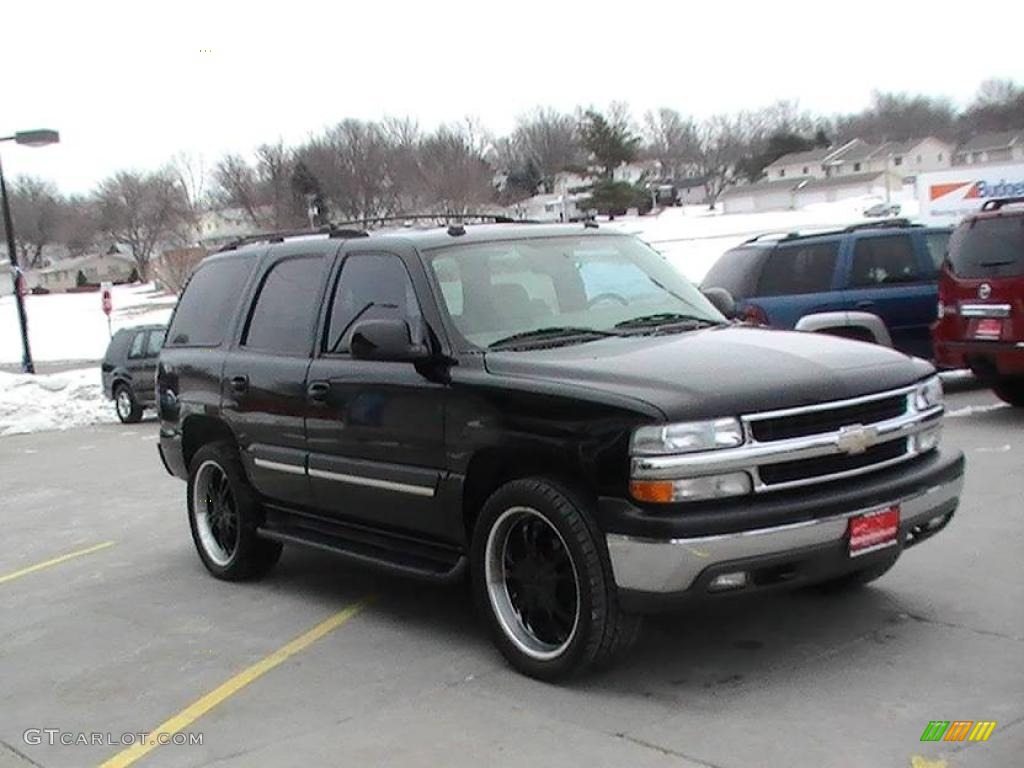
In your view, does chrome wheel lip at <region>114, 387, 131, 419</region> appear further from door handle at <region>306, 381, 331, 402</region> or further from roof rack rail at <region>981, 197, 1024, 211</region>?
door handle at <region>306, 381, 331, 402</region>

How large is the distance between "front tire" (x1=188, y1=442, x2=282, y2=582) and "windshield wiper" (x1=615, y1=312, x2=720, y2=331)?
8.62ft

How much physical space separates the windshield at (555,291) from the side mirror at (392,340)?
0.25 metres

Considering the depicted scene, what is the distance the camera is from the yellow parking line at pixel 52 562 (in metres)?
8.52

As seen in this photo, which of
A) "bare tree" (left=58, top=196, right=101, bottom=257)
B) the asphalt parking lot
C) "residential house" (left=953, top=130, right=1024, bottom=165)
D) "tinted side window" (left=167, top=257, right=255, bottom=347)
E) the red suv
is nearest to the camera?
the asphalt parking lot

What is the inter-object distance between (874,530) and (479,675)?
1788mm

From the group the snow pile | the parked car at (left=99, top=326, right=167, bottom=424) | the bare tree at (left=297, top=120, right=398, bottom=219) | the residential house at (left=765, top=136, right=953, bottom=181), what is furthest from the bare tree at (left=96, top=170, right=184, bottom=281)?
the parked car at (left=99, top=326, right=167, bottom=424)

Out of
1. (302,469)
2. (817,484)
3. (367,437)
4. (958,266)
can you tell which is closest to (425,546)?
(367,437)

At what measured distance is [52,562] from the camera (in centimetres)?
891

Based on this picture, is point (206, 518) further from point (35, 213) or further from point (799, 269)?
point (35, 213)

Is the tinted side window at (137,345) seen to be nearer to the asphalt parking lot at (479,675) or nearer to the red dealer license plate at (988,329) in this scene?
the asphalt parking lot at (479,675)

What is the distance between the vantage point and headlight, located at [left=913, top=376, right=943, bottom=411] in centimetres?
533

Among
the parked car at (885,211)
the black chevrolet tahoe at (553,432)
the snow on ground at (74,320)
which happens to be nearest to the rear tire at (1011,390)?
the black chevrolet tahoe at (553,432)

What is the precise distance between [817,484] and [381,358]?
2.15 m

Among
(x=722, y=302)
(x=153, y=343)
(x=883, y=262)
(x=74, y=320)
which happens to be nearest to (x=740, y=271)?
(x=883, y=262)
